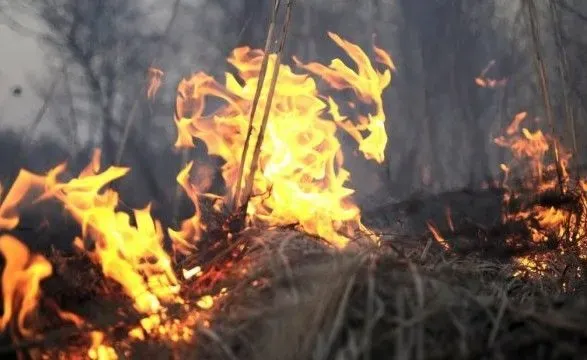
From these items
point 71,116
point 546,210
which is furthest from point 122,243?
point 71,116

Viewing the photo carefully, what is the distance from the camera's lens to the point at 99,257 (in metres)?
3.49

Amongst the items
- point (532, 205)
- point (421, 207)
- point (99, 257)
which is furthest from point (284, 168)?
point (421, 207)

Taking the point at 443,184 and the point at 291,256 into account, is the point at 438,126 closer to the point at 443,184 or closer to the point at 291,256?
the point at 443,184

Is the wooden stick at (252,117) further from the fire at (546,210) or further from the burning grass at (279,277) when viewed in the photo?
the fire at (546,210)

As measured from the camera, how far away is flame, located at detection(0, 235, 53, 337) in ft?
10.0

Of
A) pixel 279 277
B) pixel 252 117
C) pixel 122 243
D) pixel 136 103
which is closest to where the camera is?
pixel 279 277

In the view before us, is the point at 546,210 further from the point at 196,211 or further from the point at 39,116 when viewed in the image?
the point at 39,116

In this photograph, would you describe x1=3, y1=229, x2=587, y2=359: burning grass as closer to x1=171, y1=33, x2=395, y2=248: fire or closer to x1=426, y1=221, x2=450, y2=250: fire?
x1=171, y1=33, x2=395, y2=248: fire

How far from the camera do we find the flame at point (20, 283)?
305 centimetres

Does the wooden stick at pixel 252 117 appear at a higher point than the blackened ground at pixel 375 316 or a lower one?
higher

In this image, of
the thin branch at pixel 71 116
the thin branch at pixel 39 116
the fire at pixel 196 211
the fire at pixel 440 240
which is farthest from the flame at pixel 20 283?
the thin branch at pixel 71 116

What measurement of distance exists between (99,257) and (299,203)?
154 cm

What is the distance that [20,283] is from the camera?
3.22m

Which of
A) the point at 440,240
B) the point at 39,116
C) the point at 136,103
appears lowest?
the point at 440,240
